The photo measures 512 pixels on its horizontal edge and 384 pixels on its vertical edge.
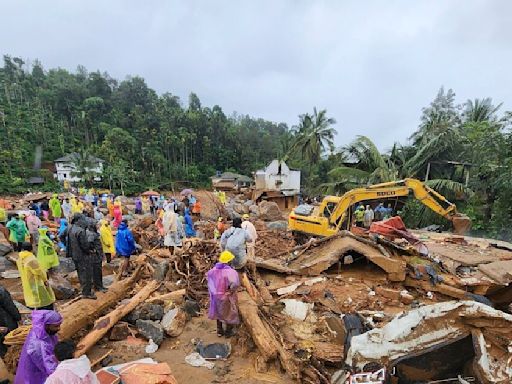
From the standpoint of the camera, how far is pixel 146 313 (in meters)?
5.42

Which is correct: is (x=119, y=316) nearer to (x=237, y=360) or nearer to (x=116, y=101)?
(x=237, y=360)

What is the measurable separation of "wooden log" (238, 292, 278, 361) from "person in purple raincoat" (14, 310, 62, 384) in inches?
93.9

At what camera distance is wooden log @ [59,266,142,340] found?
4440 millimetres

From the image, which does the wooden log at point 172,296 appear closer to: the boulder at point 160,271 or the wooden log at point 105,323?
the wooden log at point 105,323

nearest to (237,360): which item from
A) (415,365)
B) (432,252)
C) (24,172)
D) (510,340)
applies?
(415,365)

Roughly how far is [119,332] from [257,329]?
7.00ft

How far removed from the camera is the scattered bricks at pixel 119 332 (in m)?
4.82

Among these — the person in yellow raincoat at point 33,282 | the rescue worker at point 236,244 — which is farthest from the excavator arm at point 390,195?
the person in yellow raincoat at point 33,282

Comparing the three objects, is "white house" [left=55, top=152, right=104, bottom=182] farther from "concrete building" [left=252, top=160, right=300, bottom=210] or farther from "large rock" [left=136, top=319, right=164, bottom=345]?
"large rock" [left=136, top=319, right=164, bottom=345]

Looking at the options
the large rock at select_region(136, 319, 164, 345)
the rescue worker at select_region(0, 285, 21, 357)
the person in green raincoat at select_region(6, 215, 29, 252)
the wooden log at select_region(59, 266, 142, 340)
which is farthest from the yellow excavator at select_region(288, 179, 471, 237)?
the person in green raincoat at select_region(6, 215, 29, 252)

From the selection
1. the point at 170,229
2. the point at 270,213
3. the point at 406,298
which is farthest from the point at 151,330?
the point at 270,213

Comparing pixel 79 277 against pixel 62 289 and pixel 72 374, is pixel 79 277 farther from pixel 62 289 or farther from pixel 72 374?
pixel 72 374

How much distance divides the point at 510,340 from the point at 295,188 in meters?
32.7

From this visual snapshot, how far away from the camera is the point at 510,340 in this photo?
10.4ft
